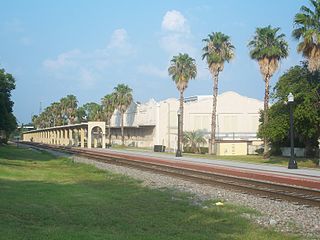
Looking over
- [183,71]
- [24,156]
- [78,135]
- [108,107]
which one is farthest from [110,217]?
[78,135]

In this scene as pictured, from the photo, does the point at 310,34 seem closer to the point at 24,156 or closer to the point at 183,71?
the point at 24,156

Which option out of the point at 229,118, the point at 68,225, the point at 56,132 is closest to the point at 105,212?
the point at 68,225

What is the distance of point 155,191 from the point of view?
18.2 metres

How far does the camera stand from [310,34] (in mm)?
35594

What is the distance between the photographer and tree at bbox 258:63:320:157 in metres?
39.4

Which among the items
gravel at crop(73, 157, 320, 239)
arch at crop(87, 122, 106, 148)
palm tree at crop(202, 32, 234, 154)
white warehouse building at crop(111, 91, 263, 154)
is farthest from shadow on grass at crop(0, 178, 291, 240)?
arch at crop(87, 122, 106, 148)

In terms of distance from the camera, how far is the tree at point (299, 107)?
129 ft

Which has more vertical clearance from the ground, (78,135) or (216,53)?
(216,53)

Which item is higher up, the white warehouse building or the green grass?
the white warehouse building

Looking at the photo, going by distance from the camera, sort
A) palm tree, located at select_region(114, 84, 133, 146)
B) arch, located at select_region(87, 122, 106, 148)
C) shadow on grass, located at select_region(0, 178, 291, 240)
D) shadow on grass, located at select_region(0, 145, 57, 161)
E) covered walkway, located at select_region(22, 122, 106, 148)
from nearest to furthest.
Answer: shadow on grass, located at select_region(0, 178, 291, 240) → shadow on grass, located at select_region(0, 145, 57, 161) → arch, located at select_region(87, 122, 106, 148) → covered walkway, located at select_region(22, 122, 106, 148) → palm tree, located at select_region(114, 84, 133, 146)

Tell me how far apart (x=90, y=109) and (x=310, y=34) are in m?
134

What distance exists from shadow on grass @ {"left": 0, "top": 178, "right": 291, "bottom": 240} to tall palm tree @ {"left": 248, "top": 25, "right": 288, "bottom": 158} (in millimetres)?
36185

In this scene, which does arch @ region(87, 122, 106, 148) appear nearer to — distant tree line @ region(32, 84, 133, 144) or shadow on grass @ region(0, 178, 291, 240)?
distant tree line @ region(32, 84, 133, 144)

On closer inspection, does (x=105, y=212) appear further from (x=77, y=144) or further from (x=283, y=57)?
(x=77, y=144)
